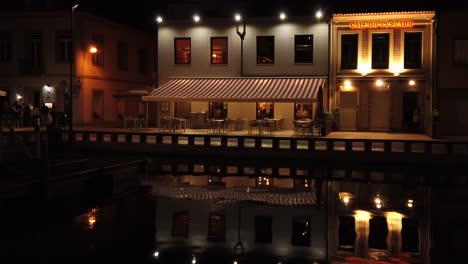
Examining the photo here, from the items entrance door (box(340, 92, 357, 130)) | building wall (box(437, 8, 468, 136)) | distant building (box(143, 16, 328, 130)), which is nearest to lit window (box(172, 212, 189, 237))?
distant building (box(143, 16, 328, 130))

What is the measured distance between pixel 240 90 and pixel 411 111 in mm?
9168

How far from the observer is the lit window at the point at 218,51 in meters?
32.8

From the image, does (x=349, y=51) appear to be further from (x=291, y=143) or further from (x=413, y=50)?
(x=291, y=143)

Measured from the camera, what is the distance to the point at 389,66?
30438mm

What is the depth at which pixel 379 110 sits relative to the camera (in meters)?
31.1

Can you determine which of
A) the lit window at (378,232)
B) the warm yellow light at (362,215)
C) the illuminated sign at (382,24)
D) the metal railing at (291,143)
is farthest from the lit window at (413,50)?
the lit window at (378,232)

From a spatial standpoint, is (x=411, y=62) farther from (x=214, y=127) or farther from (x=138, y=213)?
(x=138, y=213)

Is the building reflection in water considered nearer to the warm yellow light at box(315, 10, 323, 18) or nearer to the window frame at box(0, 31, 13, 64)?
the warm yellow light at box(315, 10, 323, 18)

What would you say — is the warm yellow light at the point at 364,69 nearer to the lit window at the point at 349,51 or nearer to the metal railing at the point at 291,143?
the lit window at the point at 349,51

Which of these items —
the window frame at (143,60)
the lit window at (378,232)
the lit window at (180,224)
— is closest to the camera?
the lit window at (378,232)

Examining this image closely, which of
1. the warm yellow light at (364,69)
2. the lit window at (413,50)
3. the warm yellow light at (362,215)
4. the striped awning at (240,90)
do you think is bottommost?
the warm yellow light at (362,215)

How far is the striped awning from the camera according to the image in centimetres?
2834

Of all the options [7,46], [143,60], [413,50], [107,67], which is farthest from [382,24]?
[7,46]

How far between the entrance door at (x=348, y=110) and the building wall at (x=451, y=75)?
439cm
